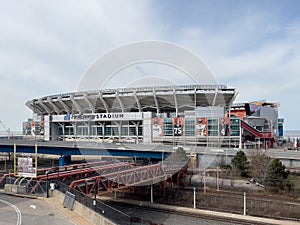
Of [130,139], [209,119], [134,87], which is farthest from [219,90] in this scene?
[130,139]

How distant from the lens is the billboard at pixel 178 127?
2248 inches

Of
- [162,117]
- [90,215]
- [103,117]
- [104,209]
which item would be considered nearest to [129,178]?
[104,209]

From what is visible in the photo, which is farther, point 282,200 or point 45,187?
point 282,200

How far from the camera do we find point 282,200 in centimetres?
2230

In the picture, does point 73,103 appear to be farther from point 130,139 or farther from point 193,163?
point 193,163

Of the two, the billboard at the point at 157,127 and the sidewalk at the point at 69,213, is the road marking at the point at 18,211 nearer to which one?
the sidewalk at the point at 69,213

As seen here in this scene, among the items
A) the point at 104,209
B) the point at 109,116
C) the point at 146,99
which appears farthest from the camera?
the point at 109,116

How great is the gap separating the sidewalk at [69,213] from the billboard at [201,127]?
4142cm

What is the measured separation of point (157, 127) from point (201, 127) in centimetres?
1173

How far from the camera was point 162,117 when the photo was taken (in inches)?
2438

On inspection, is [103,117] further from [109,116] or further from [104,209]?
→ [104,209]

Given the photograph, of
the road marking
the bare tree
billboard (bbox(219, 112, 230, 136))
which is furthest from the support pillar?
the road marking

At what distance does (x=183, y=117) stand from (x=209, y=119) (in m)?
7.06

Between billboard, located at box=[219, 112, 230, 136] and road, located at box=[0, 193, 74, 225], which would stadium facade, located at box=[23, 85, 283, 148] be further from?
road, located at box=[0, 193, 74, 225]
